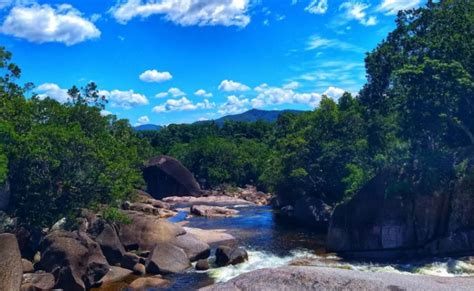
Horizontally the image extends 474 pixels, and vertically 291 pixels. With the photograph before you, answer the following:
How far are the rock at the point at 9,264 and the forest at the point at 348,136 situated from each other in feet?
12.4

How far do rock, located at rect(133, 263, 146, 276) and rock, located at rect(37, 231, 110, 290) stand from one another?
5.28ft

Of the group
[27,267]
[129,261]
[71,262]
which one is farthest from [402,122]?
[27,267]

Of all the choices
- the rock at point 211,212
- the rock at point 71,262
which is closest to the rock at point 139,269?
the rock at point 71,262

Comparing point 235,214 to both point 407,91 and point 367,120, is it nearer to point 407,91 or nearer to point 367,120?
point 367,120

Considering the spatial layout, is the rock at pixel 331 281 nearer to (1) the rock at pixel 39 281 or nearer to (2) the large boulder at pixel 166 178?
(1) the rock at pixel 39 281

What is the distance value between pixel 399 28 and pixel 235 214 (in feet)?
81.7

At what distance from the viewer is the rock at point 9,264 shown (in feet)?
55.9

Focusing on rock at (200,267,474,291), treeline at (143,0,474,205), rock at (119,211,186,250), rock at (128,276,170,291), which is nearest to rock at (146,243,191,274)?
rock at (128,276,170,291)

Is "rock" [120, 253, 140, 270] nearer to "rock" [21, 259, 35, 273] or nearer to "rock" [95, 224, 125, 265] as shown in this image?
"rock" [95, 224, 125, 265]

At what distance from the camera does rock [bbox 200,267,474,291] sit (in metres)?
13.1

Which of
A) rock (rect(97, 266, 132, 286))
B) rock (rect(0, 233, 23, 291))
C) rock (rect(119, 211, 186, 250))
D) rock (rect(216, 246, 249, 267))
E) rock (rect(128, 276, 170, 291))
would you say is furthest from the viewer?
rock (rect(119, 211, 186, 250))

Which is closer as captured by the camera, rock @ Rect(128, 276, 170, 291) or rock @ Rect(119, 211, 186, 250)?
rock @ Rect(128, 276, 170, 291)

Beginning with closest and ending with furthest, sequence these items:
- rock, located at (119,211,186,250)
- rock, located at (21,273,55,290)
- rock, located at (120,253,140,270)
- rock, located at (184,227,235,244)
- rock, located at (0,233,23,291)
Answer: rock, located at (0,233,23,291) < rock, located at (21,273,55,290) < rock, located at (120,253,140,270) < rock, located at (119,211,186,250) < rock, located at (184,227,235,244)

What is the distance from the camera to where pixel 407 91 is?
91.3ft
